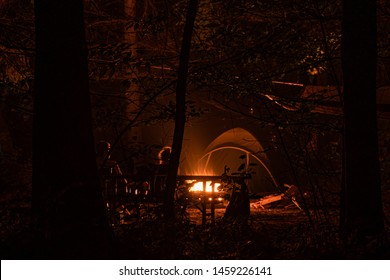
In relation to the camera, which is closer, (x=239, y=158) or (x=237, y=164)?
(x=239, y=158)

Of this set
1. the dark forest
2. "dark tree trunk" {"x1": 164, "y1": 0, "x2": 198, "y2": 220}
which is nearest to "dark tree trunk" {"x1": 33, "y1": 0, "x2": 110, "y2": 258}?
the dark forest

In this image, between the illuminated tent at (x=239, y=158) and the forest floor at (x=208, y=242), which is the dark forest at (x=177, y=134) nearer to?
the forest floor at (x=208, y=242)

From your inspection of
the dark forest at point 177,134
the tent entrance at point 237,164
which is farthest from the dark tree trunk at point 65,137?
the tent entrance at point 237,164

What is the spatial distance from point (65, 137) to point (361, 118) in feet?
11.1

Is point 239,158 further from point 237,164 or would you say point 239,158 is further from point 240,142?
point 237,164

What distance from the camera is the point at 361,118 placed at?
322 inches

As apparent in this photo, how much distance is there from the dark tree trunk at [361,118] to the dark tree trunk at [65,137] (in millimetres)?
2965

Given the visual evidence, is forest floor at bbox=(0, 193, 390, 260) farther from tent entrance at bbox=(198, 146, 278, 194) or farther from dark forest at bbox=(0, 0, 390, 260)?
tent entrance at bbox=(198, 146, 278, 194)

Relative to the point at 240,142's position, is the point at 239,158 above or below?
below

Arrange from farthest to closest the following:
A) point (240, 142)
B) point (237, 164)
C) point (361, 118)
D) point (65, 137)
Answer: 1. point (237, 164)
2. point (240, 142)
3. point (361, 118)
4. point (65, 137)

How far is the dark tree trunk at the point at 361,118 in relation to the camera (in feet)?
26.9

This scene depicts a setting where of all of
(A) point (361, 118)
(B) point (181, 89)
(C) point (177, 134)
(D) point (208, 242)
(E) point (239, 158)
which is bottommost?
(D) point (208, 242)

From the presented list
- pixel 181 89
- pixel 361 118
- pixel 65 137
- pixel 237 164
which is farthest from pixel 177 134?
pixel 237 164

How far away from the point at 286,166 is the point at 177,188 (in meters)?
8.59
